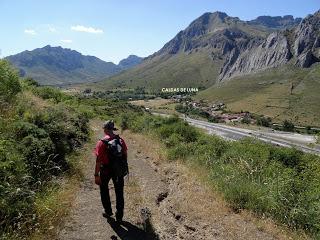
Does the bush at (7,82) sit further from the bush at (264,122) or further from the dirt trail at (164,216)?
the bush at (264,122)

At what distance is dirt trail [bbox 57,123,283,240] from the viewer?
8.62 metres

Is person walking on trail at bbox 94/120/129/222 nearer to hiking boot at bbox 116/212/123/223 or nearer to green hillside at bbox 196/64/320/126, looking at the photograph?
hiking boot at bbox 116/212/123/223

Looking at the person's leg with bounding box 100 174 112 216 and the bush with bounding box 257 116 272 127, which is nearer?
the person's leg with bounding box 100 174 112 216

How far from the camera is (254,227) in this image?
915cm

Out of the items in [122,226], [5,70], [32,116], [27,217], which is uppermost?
[5,70]

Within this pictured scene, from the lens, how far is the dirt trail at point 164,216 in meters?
8.62

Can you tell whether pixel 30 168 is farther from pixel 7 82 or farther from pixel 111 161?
pixel 7 82

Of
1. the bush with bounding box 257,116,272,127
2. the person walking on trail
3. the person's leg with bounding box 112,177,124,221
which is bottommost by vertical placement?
the bush with bounding box 257,116,272,127

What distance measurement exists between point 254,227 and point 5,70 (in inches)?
406

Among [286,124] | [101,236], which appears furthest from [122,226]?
[286,124]

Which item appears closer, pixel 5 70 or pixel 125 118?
pixel 5 70

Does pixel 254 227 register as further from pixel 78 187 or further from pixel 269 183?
pixel 78 187

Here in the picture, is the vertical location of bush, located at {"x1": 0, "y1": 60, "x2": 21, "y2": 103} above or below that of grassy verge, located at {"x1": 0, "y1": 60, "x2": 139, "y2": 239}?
above

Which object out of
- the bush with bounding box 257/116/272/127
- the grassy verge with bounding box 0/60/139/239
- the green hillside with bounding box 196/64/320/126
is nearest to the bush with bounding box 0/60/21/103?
the grassy verge with bounding box 0/60/139/239
